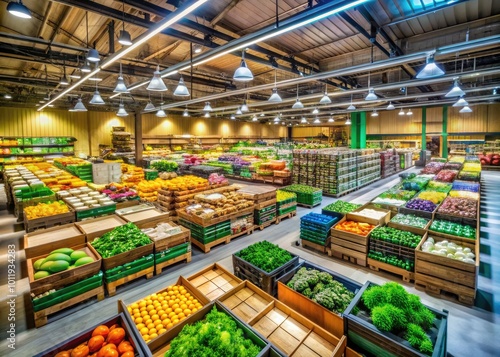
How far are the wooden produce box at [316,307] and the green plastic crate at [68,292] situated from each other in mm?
2776

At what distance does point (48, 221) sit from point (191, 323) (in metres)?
4.70

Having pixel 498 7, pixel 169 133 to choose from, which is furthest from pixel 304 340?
pixel 169 133

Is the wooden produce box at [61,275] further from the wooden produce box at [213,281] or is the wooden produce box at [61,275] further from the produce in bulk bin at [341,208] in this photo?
the produce in bulk bin at [341,208]

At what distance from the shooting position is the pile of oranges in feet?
8.17

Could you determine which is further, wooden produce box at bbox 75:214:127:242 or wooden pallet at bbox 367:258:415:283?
wooden produce box at bbox 75:214:127:242

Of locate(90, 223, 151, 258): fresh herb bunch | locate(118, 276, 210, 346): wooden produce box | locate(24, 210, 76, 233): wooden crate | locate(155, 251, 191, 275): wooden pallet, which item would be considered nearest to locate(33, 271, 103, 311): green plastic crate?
locate(90, 223, 151, 258): fresh herb bunch

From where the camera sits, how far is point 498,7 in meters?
5.06

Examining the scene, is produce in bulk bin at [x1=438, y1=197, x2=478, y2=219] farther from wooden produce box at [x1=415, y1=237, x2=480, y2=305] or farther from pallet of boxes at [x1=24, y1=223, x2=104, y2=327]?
pallet of boxes at [x1=24, y1=223, x2=104, y2=327]

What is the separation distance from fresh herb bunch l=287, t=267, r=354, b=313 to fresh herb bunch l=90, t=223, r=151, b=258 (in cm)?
269

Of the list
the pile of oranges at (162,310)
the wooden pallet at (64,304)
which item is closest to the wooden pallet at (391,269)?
the pile of oranges at (162,310)

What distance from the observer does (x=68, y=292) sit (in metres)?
3.42

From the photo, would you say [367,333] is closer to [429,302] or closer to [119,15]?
[429,302]

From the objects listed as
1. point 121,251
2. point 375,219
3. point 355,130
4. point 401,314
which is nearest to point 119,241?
point 121,251

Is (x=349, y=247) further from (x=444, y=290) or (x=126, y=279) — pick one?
(x=126, y=279)
